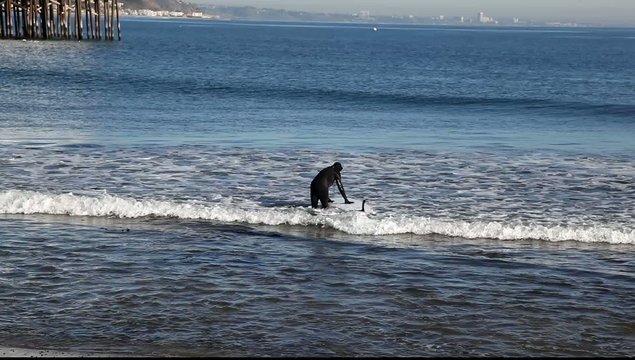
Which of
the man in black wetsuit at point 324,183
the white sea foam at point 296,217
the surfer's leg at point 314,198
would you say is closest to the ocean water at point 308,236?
the white sea foam at point 296,217

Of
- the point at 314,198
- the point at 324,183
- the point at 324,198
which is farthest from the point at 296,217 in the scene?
the point at 324,183

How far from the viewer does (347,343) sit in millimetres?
8867

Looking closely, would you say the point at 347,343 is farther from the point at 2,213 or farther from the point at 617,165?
the point at 617,165

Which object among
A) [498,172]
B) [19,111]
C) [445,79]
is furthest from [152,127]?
[445,79]

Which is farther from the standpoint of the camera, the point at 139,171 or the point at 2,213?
the point at 139,171

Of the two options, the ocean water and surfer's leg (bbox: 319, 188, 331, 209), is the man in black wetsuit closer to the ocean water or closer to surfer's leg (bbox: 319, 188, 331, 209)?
surfer's leg (bbox: 319, 188, 331, 209)

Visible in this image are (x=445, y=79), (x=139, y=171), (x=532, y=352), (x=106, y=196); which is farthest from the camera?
(x=445, y=79)

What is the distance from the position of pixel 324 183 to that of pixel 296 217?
70 centimetres

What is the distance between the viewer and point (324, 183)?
15.3 meters

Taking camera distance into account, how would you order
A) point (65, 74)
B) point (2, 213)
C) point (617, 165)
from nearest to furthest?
point (2, 213), point (617, 165), point (65, 74)

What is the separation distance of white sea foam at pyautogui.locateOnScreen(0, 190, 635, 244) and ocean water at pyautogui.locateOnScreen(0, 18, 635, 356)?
0.15 feet

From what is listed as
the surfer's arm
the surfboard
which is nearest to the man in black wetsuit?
the surfer's arm

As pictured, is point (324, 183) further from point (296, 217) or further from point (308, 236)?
point (308, 236)

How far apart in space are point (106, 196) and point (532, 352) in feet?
31.6
